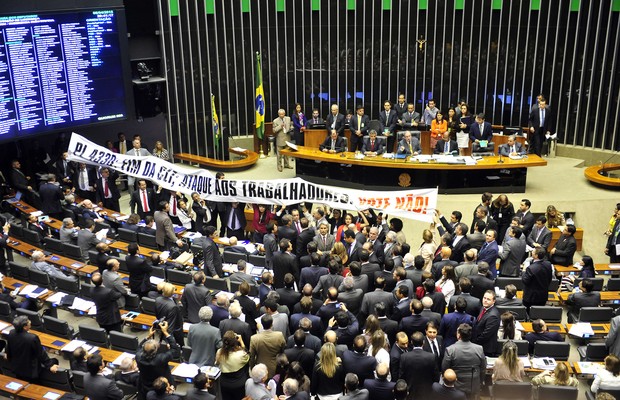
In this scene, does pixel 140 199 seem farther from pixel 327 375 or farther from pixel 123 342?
pixel 327 375

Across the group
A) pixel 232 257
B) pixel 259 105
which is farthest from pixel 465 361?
pixel 259 105

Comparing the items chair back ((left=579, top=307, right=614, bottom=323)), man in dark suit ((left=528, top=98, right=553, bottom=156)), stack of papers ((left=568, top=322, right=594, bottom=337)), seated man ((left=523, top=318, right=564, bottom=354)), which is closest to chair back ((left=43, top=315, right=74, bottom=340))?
seated man ((left=523, top=318, right=564, bottom=354))

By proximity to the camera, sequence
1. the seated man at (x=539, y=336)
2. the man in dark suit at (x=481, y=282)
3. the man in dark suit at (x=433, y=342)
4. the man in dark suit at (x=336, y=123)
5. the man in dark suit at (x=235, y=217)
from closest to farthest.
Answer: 1. the man in dark suit at (x=433, y=342)
2. the seated man at (x=539, y=336)
3. the man in dark suit at (x=481, y=282)
4. the man in dark suit at (x=235, y=217)
5. the man in dark suit at (x=336, y=123)

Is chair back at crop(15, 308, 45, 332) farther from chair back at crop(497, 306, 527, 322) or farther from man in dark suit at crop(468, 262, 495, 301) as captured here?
chair back at crop(497, 306, 527, 322)

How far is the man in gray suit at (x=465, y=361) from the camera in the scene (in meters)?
7.90

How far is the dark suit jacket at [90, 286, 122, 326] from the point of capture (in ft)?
32.1

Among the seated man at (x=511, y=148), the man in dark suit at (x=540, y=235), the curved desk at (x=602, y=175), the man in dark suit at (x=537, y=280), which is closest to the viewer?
the man in dark suit at (x=537, y=280)

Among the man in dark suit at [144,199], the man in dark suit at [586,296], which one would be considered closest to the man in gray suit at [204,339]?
the man in dark suit at [586,296]

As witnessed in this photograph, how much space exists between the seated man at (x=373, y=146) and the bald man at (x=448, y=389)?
9.62m

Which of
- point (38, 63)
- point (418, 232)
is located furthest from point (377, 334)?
point (38, 63)

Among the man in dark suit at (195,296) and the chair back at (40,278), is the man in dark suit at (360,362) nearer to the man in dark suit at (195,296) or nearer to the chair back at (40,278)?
the man in dark suit at (195,296)

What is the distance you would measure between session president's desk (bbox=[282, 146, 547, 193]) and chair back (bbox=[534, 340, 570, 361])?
726 cm

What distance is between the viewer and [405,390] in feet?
23.4

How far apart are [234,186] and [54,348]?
16.1 ft
